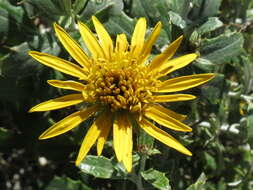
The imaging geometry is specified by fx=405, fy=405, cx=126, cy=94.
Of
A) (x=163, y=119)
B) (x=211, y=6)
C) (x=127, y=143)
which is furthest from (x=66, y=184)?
(x=211, y=6)

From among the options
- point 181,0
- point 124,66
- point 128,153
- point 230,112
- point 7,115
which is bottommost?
point 230,112

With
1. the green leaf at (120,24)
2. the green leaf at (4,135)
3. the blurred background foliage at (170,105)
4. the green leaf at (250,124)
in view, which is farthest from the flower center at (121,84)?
the green leaf at (4,135)

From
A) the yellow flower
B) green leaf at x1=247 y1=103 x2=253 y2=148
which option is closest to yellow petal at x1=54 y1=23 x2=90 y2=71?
the yellow flower

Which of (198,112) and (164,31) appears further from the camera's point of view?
(198,112)

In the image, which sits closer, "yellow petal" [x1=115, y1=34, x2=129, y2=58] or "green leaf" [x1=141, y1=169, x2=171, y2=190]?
"green leaf" [x1=141, y1=169, x2=171, y2=190]

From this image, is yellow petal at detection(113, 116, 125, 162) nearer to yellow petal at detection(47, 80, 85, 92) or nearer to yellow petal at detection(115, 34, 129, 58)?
yellow petal at detection(47, 80, 85, 92)

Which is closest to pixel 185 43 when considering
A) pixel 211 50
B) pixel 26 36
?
pixel 211 50

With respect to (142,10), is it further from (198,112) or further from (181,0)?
(198,112)
